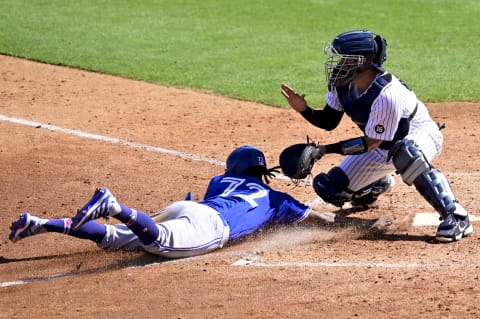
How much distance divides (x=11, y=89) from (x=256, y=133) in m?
3.49

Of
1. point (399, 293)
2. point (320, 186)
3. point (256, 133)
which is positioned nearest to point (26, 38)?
point (256, 133)

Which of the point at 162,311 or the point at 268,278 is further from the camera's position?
the point at 268,278

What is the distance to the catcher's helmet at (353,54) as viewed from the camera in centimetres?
712

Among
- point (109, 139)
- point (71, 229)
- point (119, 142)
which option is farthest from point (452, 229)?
point (109, 139)

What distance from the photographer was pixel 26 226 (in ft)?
21.4

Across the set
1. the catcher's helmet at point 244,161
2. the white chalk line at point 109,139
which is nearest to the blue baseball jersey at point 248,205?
the catcher's helmet at point 244,161

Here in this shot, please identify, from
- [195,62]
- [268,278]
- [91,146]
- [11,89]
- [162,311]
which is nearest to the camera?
[162,311]

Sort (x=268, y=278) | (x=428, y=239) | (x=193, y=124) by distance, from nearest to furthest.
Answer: (x=268, y=278) → (x=428, y=239) → (x=193, y=124)

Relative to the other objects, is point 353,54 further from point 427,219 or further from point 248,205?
point 427,219

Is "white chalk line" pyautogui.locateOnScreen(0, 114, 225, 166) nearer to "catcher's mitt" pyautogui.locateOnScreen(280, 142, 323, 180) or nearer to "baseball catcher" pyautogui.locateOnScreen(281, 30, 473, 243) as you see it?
"baseball catcher" pyautogui.locateOnScreen(281, 30, 473, 243)

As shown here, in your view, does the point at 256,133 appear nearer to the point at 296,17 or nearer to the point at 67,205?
the point at 67,205

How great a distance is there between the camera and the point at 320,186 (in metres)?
7.70

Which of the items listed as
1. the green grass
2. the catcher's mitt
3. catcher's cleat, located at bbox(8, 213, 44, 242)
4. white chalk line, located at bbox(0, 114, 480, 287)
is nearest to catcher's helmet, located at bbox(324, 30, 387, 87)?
the catcher's mitt

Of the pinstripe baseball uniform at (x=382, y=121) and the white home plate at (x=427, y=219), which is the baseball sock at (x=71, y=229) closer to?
the pinstripe baseball uniform at (x=382, y=121)
